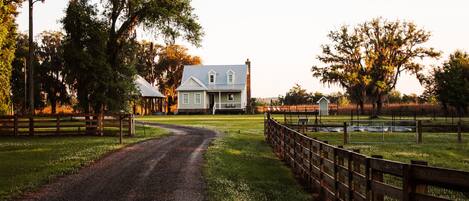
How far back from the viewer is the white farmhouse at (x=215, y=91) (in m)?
73.8

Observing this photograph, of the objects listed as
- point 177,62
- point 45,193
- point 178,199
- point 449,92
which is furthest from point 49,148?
point 177,62

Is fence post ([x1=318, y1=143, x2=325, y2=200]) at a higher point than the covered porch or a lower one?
lower

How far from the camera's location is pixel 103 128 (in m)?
29.2

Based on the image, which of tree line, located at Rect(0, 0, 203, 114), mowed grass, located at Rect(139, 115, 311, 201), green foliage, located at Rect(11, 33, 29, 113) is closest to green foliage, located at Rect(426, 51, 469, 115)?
tree line, located at Rect(0, 0, 203, 114)

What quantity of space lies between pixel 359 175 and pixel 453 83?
163ft

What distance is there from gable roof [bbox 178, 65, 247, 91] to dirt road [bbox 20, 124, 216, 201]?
5576cm

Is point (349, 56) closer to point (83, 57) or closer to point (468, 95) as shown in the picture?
point (468, 95)

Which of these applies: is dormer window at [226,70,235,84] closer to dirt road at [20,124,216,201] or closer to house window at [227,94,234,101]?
house window at [227,94,234,101]

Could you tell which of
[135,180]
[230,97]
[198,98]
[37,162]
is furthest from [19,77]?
[135,180]

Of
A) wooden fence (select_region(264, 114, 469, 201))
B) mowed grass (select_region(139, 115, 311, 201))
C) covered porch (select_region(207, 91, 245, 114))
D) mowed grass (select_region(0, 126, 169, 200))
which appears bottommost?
mowed grass (select_region(139, 115, 311, 201))

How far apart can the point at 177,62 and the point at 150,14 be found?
59.7 meters

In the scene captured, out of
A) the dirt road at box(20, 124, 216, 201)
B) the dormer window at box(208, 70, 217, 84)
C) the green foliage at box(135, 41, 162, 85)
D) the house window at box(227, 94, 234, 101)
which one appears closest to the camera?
the dirt road at box(20, 124, 216, 201)

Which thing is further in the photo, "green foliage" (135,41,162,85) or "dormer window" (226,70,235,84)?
"green foliage" (135,41,162,85)

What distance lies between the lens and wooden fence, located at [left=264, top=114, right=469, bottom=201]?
501cm
